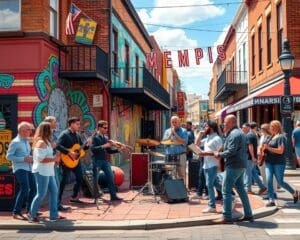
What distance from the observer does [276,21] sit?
20.1 metres

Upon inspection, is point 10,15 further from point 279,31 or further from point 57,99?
point 279,31

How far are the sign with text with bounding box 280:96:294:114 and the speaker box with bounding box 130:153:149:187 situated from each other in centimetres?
613

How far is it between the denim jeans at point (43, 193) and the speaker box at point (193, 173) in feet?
14.5

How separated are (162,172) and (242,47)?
21812mm

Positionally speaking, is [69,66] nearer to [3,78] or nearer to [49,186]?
[3,78]

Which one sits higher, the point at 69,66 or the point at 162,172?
the point at 69,66

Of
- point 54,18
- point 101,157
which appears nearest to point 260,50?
point 54,18

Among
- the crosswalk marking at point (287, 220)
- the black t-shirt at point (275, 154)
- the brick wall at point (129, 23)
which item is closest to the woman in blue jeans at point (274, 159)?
the black t-shirt at point (275, 154)

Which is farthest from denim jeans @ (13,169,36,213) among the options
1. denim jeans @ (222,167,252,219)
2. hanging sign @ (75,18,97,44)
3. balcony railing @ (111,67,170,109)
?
balcony railing @ (111,67,170,109)

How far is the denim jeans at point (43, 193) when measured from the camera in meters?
8.27

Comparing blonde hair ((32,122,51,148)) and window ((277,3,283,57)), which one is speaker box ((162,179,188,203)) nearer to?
blonde hair ((32,122,51,148))

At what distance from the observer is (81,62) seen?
48.1 feet

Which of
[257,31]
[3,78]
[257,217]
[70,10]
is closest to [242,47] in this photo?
[257,31]

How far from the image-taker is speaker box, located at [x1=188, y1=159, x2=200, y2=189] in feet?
39.4
